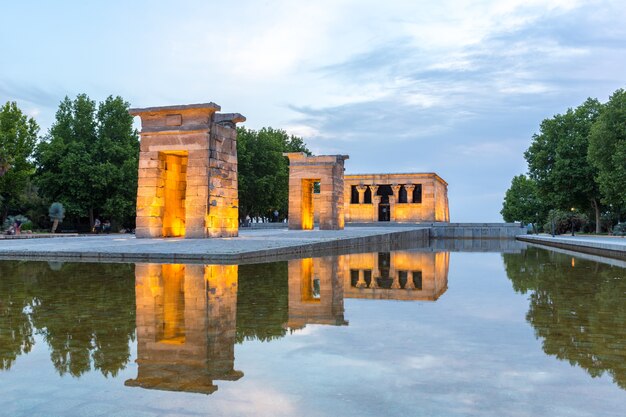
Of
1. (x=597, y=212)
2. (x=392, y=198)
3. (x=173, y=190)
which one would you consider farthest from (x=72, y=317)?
(x=392, y=198)

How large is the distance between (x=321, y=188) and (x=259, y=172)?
13.1m

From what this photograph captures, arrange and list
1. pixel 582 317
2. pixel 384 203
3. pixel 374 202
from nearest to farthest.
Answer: pixel 582 317 → pixel 374 202 → pixel 384 203

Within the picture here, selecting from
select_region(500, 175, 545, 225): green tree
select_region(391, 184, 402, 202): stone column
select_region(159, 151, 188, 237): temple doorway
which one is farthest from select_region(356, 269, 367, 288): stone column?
select_region(500, 175, 545, 225): green tree

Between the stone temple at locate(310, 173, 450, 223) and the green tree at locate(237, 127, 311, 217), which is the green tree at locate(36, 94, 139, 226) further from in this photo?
the stone temple at locate(310, 173, 450, 223)

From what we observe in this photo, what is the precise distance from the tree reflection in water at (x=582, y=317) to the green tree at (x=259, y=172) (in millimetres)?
38604

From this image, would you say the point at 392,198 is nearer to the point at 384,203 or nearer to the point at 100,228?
the point at 384,203

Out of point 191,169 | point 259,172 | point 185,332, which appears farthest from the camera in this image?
point 259,172

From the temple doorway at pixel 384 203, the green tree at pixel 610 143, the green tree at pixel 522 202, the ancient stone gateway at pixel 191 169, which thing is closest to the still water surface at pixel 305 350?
the ancient stone gateway at pixel 191 169

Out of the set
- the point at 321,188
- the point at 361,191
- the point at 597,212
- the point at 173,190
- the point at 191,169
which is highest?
the point at 361,191

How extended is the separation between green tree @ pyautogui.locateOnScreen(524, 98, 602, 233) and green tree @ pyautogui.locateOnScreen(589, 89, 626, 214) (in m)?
5.46

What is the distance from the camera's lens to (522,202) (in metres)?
90.2

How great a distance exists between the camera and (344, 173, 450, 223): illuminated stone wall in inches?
2517

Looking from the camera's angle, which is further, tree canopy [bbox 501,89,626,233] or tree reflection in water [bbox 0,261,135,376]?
tree canopy [bbox 501,89,626,233]

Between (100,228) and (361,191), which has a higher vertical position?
(361,191)
